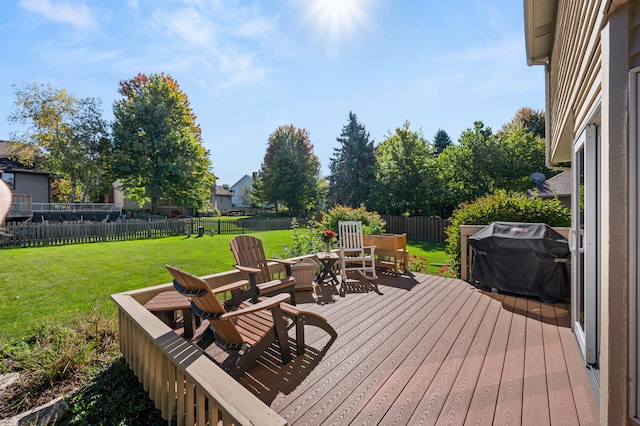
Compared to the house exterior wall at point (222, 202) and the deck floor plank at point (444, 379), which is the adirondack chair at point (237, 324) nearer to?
the deck floor plank at point (444, 379)

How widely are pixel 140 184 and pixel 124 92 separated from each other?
316 inches

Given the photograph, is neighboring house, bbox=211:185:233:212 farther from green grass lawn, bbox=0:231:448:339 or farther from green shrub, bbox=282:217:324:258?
green shrub, bbox=282:217:324:258

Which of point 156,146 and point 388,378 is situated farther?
point 156,146

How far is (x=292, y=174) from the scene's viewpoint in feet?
91.5

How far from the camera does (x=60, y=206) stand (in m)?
19.7

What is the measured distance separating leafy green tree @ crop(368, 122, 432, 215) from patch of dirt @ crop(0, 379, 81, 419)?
51.7 feet

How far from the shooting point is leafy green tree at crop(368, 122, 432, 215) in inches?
653

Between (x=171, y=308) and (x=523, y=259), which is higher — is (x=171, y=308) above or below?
below

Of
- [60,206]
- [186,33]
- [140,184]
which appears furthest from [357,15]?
[60,206]

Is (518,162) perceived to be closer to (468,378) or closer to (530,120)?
(530,120)

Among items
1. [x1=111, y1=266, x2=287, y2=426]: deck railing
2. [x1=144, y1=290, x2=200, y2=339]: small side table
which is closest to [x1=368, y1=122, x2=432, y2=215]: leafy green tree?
[x1=144, y1=290, x2=200, y2=339]: small side table

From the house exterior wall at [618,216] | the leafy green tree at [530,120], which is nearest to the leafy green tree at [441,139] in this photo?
the leafy green tree at [530,120]

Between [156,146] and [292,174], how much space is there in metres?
11.5

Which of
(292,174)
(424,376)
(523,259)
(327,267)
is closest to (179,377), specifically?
(424,376)
